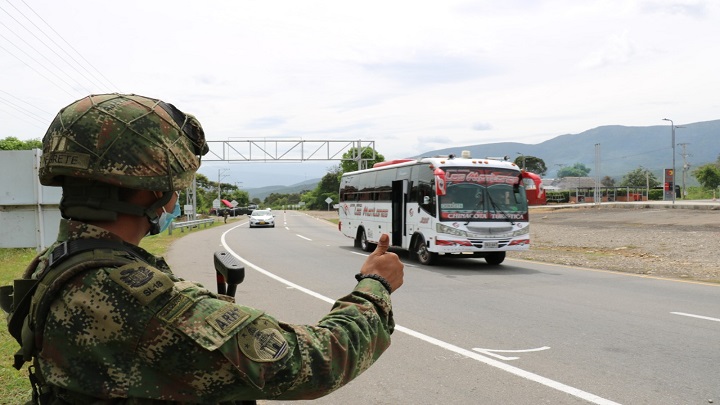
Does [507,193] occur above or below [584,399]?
above

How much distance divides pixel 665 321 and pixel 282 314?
540 cm

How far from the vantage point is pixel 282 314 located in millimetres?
8703

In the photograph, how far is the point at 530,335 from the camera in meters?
7.19

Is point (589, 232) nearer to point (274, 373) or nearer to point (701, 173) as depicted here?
point (274, 373)

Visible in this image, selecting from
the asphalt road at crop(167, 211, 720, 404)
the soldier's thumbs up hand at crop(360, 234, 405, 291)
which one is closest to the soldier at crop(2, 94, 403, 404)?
the soldier's thumbs up hand at crop(360, 234, 405, 291)

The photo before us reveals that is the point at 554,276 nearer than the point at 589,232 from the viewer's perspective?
Yes

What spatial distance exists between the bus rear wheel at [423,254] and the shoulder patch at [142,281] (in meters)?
14.5

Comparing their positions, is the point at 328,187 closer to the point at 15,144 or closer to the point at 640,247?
the point at 15,144

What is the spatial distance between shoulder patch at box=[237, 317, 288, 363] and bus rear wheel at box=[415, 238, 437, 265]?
47.3ft

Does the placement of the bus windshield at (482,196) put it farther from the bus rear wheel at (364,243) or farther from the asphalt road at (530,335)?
the bus rear wheel at (364,243)

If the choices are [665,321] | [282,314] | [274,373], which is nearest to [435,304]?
[282,314]

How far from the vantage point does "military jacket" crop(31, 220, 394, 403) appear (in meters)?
1.42

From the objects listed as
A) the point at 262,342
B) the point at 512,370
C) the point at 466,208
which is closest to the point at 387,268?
the point at 262,342

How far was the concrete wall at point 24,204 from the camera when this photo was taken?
9047 mm
